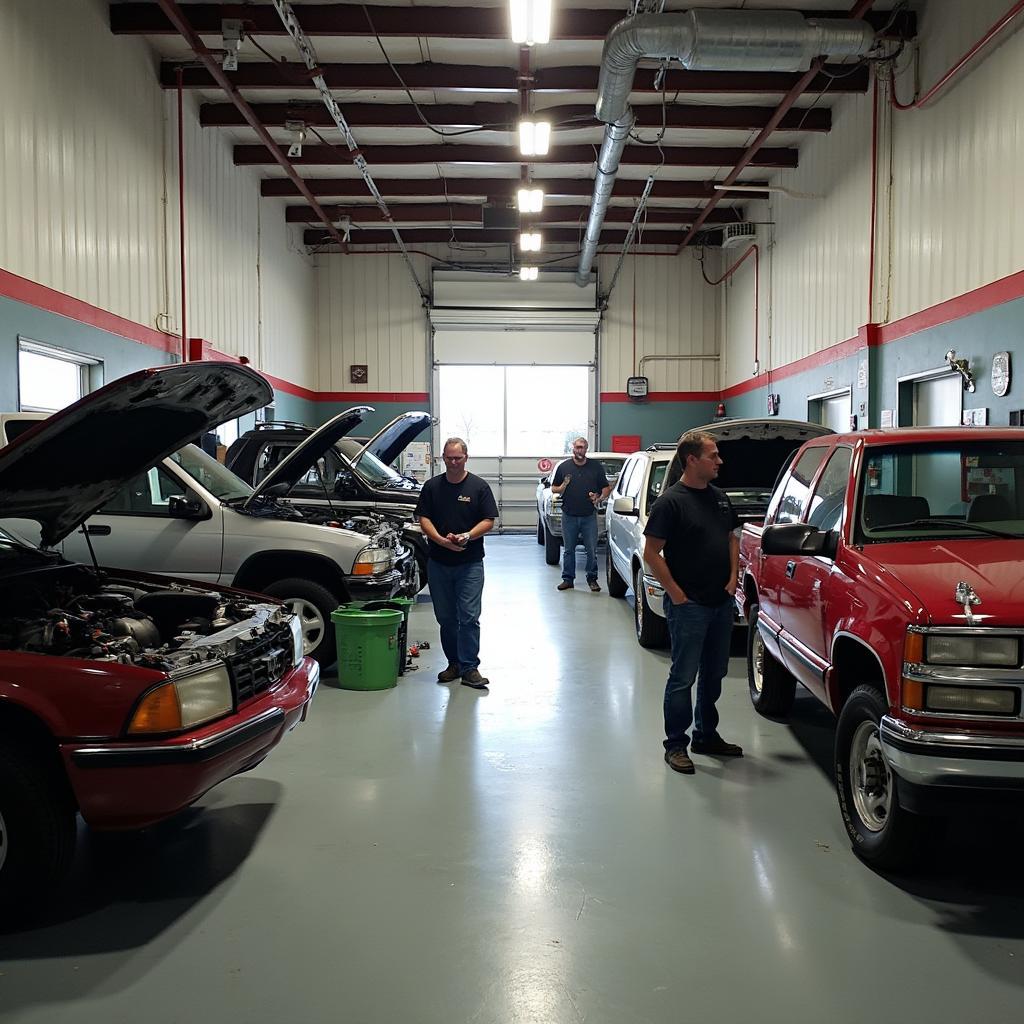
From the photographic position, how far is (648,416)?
19.7 meters

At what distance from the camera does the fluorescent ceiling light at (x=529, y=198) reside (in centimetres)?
1381

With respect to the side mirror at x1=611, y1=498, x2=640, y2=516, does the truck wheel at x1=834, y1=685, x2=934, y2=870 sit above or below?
below

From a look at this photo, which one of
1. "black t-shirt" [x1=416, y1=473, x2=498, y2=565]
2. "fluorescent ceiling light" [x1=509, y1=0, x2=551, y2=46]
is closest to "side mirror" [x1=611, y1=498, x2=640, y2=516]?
"black t-shirt" [x1=416, y1=473, x2=498, y2=565]

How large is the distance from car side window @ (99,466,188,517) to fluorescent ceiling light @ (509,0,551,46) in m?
5.02

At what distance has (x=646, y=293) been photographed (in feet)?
64.3

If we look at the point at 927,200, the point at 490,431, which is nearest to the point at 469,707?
the point at 927,200

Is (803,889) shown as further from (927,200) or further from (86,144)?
(86,144)

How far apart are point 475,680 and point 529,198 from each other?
984cm

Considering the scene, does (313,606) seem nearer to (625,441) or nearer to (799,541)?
(799,541)

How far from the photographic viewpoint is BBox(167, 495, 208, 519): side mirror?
623 cm

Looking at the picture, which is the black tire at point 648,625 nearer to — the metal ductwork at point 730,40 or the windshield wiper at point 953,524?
the windshield wiper at point 953,524

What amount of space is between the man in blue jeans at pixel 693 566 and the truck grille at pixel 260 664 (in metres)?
1.80

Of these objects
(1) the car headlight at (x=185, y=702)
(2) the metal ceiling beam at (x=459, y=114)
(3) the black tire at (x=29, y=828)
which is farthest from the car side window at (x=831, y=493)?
(2) the metal ceiling beam at (x=459, y=114)

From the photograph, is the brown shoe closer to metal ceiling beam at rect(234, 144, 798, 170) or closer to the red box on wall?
metal ceiling beam at rect(234, 144, 798, 170)
